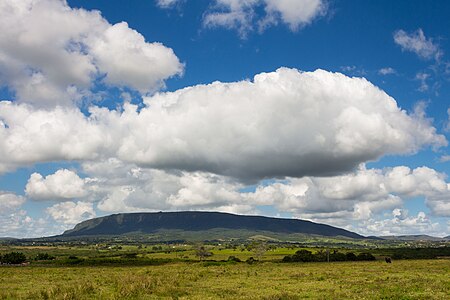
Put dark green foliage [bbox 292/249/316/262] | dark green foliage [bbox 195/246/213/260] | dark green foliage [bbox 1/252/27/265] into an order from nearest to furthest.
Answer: dark green foliage [bbox 1/252/27/265] → dark green foliage [bbox 292/249/316/262] → dark green foliage [bbox 195/246/213/260]

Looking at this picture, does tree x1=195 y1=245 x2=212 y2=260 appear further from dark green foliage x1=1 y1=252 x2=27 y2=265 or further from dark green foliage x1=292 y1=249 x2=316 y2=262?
dark green foliage x1=1 y1=252 x2=27 y2=265

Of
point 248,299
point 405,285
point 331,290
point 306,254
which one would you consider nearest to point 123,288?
point 248,299

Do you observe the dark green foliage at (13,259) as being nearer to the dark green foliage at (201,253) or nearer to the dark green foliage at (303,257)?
the dark green foliage at (201,253)

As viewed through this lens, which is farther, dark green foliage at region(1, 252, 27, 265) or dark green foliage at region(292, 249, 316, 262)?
dark green foliage at region(292, 249, 316, 262)

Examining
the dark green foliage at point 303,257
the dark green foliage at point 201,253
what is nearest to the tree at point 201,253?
the dark green foliage at point 201,253

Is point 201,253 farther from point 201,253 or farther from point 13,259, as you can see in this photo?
point 13,259

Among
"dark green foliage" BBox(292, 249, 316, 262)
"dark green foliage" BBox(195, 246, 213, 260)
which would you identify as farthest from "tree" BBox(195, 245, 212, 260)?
"dark green foliage" BBox(292, 249, 316, 262)

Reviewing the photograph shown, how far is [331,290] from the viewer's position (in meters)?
45.0

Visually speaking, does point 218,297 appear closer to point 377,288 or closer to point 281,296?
point 281,296

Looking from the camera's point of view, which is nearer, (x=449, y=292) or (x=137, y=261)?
(x=449, y=292)

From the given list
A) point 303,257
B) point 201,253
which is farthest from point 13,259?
point 303,257

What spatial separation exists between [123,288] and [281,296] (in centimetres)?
1620

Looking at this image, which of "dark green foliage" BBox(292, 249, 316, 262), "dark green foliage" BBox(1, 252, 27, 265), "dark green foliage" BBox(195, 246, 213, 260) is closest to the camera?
"dark green foliage" BBox(1, 252, 27, 265)

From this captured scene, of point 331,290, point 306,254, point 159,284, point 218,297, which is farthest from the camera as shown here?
point 306,254
